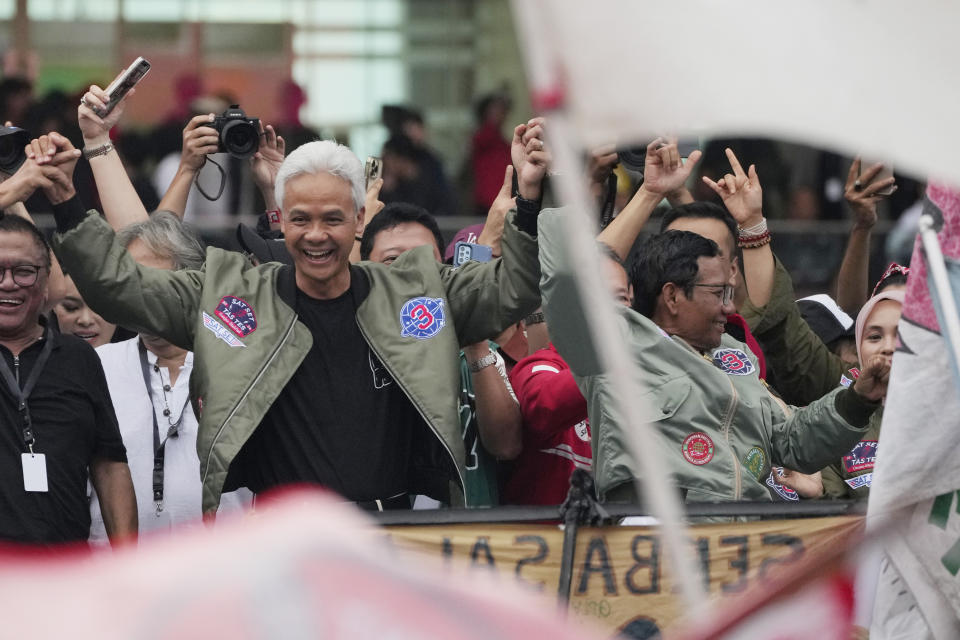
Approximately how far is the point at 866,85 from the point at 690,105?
0.22 meters

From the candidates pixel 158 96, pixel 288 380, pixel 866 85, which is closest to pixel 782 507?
pixel 288 380

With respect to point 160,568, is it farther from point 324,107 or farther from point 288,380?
point 324,107

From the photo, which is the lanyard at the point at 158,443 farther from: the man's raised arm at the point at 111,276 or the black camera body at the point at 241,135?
the black camera body at the point at 241,135

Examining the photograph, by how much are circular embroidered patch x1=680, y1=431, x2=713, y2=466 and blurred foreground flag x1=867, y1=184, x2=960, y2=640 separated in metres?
1.11

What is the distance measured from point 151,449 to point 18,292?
67cm

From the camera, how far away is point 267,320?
14.4ft

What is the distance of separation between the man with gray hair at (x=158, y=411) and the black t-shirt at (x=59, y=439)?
0.28 metres

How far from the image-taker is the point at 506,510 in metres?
4.04

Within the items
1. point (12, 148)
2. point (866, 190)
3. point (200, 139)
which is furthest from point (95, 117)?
point (866, 190)

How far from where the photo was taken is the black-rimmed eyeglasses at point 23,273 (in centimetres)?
474

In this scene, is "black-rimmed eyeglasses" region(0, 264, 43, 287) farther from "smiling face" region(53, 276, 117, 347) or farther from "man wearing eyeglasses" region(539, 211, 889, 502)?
"man wearing eyeglasses" region(539, 211, 889, 502)

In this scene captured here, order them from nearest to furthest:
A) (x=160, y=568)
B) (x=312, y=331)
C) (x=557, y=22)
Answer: (x=160, y=568) < (x=557, y=22) < (x=312, y=331)

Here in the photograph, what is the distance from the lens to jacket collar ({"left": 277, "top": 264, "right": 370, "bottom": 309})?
14.7 feet

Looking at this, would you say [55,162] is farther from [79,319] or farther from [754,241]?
[754,241]
